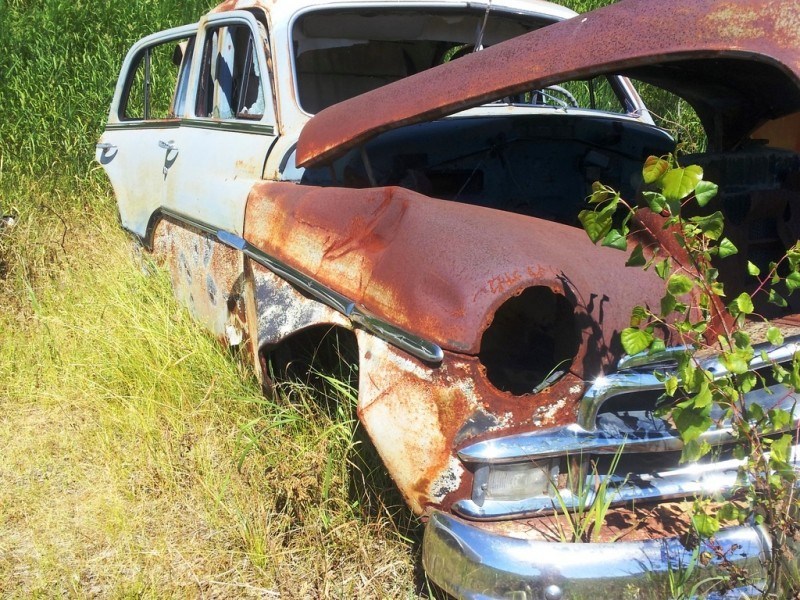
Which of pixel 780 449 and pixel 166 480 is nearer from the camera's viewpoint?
pixel 780 449

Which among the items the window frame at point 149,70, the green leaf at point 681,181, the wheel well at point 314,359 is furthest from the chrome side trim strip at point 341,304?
the window frame at point 149,70

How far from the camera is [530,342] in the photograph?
2.12 meters

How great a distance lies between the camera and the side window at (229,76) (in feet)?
11.0

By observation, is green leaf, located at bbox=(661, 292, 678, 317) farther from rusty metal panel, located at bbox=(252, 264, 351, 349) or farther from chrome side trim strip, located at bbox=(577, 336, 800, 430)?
rusty metal panel, located at bbox=(252, 264, 351, 349)

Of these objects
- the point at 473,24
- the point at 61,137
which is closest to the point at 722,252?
the point at 473,24

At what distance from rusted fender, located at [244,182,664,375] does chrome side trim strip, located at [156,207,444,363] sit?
0.8 inches

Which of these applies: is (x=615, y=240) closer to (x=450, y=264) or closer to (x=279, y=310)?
(x=450, y=264)

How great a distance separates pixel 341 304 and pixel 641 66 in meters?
0.94

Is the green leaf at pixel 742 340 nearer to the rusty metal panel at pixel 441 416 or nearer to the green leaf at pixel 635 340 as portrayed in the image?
the green leaf at pixel 635 340

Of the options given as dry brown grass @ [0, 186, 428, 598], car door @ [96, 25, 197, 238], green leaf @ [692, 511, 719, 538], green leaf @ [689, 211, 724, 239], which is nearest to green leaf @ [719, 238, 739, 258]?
green leaf @ [689, 211, 724, 239]

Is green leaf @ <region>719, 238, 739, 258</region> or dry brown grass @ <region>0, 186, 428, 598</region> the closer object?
green leaf @ <region>719, 238, 739, 258</region>

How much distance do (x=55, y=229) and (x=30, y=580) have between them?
3502mm

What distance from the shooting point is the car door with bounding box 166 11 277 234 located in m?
3.02

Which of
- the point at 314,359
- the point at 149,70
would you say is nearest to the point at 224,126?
the point at 314,359
